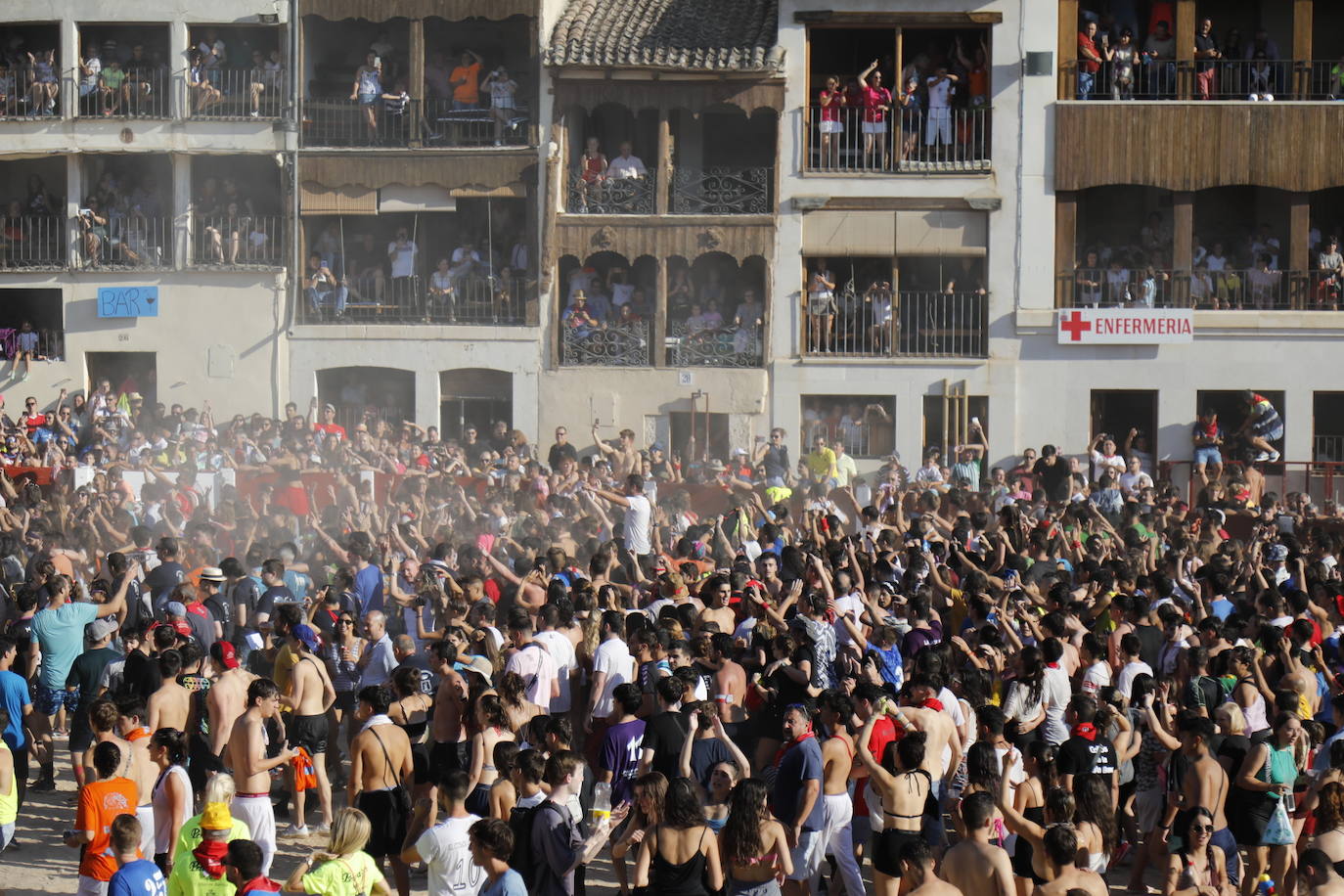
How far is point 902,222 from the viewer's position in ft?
86.4

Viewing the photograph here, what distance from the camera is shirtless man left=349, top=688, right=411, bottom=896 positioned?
9.87 metres

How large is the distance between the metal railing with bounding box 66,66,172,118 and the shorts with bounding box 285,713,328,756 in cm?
1846

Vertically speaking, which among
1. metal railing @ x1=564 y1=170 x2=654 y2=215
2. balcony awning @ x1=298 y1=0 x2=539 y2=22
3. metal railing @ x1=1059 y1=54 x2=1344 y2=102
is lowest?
metal railing @ x1=564 y1=170 x2=654 y2=215

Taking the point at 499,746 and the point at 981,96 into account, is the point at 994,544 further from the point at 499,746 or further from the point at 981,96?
the point at 981,96

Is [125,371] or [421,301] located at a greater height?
[421,301]

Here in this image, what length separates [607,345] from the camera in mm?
26984

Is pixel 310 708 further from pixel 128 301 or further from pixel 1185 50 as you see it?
pixel 1185 50

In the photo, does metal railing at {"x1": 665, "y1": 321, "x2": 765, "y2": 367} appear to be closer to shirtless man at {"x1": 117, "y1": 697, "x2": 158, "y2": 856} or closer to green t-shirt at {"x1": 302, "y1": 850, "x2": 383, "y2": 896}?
shirtless man at {"x1": 117, "y1": 697, "x2": 158, "y2": 856}

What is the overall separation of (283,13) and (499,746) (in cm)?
2083

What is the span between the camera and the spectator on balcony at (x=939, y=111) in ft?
86.1

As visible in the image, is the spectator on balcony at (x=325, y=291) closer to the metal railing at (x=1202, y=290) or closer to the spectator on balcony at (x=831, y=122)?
the spectator on balcony at (x=831, y=122)

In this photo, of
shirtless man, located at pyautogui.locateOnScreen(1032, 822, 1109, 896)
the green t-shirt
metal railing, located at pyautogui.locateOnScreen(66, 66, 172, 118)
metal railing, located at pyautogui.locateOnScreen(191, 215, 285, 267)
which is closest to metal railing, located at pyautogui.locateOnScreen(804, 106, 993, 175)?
metal railing, located at pyautogui.locateOnScreen(191, 215, 285, 267)

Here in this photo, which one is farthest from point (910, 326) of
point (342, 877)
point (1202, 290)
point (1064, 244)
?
point (342, 877)

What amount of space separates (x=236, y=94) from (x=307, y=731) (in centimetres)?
1856
